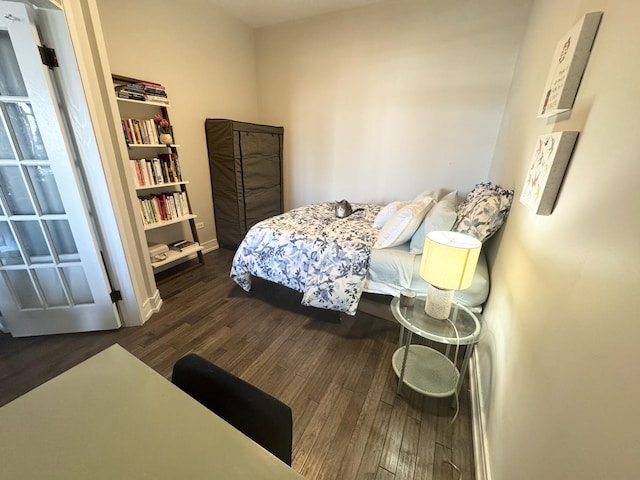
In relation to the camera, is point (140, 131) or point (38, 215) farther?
point (140, 131)

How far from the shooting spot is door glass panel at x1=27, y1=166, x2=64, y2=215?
161 cm

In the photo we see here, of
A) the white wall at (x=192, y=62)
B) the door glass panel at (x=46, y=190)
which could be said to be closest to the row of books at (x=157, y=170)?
the white wall at (x=192, y=62)

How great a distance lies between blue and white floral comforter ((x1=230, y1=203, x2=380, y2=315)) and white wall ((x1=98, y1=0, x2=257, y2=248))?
1.44m

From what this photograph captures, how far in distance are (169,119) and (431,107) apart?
2858 millimetres

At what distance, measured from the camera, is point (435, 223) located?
1.75 m

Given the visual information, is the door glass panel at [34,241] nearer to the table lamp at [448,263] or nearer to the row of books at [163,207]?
the row of books at [163,207]

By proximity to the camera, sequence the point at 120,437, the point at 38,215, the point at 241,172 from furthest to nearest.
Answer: the point at 241,172, the point at 38,215, the point at 120,437

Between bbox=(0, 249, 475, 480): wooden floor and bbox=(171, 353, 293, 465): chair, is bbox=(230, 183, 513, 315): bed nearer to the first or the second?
bbox=(0, 249, 475, 480): wooden floor

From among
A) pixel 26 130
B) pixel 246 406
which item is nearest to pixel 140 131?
pixel 26 130

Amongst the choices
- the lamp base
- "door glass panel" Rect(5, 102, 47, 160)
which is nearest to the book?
"door glass panel" Rect(5, 102, 47, 160)

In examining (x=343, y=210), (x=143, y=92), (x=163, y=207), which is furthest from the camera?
(x=343, y=210)

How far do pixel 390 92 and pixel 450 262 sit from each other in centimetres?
263

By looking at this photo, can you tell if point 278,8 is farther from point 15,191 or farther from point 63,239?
point 63,239

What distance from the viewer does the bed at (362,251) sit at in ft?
5.45
